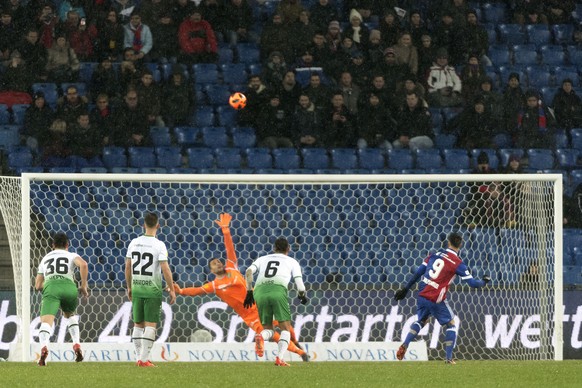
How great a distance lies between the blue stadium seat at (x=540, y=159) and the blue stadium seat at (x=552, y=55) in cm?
270

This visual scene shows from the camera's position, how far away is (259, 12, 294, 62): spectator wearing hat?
63.1 feet

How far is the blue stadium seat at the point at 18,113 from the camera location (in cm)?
1825

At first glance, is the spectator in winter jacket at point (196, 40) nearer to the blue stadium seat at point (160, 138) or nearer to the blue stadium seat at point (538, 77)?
the blue stadium seat at point (160, 138)

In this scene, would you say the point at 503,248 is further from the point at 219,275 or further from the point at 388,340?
the point at 219,275

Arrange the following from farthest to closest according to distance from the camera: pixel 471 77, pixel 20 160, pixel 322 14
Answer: pixel 322 14, pixel 471 77, pixel 20 160

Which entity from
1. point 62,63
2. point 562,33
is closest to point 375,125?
point 62,63

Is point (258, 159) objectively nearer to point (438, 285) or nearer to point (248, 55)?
point (248, 55)

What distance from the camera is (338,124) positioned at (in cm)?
1823

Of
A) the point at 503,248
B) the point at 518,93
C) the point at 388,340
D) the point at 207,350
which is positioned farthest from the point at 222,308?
the point at 518,93

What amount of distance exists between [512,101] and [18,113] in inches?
285

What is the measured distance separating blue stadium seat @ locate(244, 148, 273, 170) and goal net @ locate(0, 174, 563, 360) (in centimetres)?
94

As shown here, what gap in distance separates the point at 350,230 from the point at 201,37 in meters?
4.43

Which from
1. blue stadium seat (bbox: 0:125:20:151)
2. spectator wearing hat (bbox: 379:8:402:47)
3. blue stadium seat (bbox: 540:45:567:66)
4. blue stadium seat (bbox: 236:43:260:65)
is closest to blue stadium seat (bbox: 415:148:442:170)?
spectator wearing hat (bbox: 379:8:402:47)

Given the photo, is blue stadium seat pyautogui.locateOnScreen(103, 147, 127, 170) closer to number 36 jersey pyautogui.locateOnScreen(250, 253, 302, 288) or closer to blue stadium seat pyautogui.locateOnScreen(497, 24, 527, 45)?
number 36 jersey pyautogui.locateOnScreen(250, 253, 302, 288)
